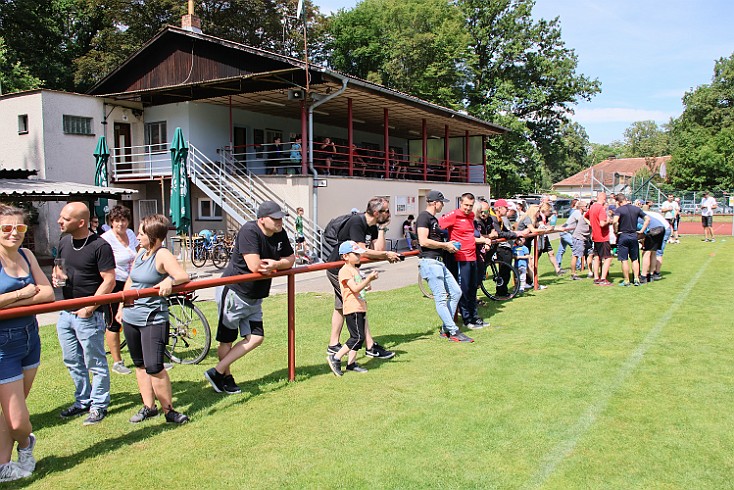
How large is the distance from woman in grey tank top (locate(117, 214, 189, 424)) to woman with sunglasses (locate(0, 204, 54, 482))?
81 cm

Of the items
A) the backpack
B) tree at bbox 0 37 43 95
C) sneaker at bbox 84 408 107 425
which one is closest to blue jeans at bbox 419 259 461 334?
the backpack

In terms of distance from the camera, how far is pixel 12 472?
3795 mm

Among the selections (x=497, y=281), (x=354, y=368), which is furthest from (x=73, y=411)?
(x=497, y=281)

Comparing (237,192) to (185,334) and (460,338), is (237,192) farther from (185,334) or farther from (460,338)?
(460,338)

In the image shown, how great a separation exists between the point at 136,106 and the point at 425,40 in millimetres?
25892

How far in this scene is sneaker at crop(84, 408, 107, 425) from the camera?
4843 mm

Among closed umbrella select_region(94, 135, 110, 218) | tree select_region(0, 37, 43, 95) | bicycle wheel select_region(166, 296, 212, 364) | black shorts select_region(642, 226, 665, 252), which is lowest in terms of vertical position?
bicycle wheel select_region(166, 296, 212, 364)

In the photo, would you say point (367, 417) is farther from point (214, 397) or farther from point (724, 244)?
point (724, 244)

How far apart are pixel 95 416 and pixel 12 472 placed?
108cm

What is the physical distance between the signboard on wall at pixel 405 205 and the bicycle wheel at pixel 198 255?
8753 millimetres

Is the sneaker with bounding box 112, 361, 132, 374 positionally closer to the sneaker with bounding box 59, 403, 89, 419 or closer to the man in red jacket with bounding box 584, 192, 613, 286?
the sneaker with bounding box 59, 403, 89, 419

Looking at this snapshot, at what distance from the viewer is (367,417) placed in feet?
15.9

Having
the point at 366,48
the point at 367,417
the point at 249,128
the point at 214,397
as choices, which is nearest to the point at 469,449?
the point at 367,417

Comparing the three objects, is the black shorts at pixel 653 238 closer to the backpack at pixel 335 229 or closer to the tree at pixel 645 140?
the backpack at pixel 335 229
